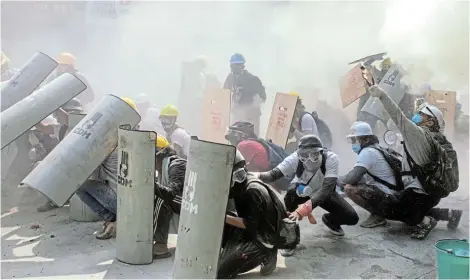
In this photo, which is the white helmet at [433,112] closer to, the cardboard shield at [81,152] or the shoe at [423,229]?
the shoe at [423,229]

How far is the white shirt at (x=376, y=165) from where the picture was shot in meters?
4.92

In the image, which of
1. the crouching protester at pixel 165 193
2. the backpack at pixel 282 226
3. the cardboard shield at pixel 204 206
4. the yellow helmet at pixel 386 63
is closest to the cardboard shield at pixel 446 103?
the yellow helmet at pixel 386 63

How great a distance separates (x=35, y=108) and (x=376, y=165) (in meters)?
3.54

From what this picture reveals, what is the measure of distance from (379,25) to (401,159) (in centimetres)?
683

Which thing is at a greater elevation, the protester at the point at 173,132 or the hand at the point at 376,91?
the hand at the point at 376,91

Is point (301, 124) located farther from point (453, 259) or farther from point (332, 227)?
point (453, 259)

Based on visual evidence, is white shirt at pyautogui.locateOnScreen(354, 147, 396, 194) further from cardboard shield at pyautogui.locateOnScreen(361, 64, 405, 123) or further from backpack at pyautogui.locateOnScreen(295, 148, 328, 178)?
cardboard shield at pyautogui.locateOnScreen(361, 64, 405, 123)

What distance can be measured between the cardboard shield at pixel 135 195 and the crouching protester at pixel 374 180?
2.12 meters

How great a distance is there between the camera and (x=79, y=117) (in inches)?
199

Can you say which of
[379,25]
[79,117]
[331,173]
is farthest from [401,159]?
[379,25]

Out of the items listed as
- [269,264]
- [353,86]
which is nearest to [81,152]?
[269,264]

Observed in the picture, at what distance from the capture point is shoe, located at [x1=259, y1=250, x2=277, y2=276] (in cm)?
384

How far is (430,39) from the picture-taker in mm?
10500

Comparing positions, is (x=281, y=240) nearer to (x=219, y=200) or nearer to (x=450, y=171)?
(x=219, y=200)
